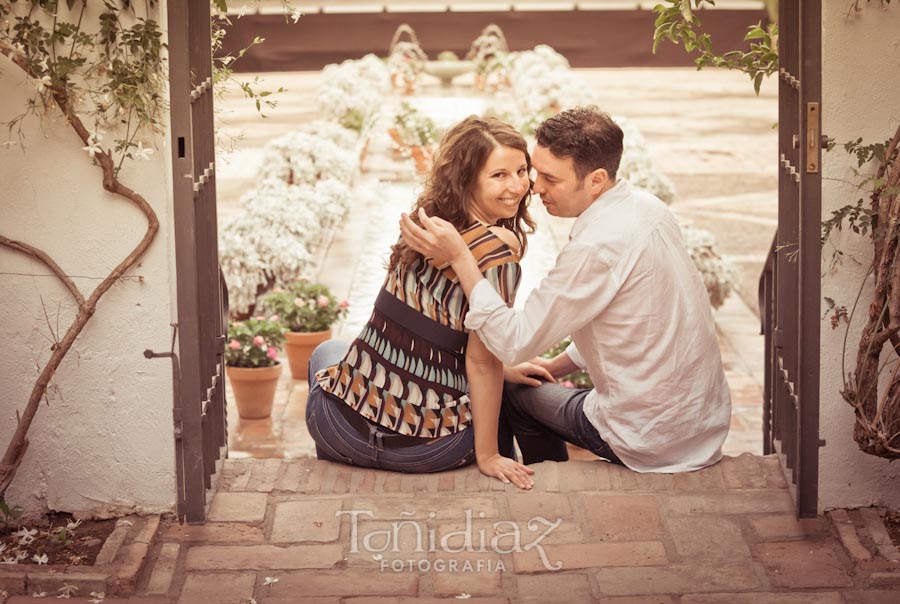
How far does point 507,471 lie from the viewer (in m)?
3.55

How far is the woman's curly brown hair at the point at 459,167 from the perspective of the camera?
340 centimetres

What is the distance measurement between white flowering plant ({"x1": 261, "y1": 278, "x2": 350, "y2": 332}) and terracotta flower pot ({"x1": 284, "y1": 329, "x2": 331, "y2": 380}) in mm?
46

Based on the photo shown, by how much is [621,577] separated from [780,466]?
83 cm

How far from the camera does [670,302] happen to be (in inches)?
133

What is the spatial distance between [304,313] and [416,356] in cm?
294

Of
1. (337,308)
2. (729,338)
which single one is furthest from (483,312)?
(729,338)

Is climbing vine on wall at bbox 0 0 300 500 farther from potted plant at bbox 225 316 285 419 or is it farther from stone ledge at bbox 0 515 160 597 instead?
potted plant at bbox 225 316 285 419

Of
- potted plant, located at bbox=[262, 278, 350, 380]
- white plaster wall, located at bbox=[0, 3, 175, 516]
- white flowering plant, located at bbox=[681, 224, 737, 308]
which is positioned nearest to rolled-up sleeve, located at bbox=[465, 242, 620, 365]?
white plaster wall, located at bbox=[0, 3, 175, 516]

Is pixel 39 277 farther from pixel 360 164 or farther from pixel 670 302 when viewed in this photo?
pixel 360 164

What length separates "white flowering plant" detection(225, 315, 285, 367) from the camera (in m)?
5.79

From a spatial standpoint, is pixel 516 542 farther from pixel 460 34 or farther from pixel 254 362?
pixel 460 34

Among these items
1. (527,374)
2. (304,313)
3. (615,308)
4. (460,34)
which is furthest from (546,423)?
(460,34)

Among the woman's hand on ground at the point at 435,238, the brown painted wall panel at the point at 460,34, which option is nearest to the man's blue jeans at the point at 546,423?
the woman's hand on ground at the point at 435,238

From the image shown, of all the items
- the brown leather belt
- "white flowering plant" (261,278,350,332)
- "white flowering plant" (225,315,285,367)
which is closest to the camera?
the brown leather belt
